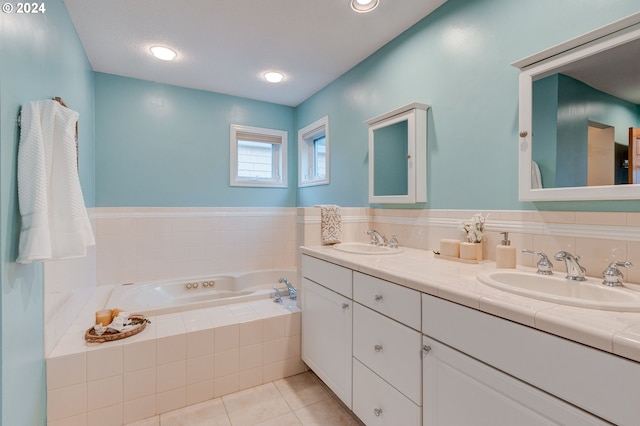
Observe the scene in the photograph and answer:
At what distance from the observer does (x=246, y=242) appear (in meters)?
3.39

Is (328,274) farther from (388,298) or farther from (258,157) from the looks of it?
(258,157)

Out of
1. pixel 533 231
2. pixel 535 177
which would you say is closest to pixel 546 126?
pixel 535 177

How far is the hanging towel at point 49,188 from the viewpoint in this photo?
114cm

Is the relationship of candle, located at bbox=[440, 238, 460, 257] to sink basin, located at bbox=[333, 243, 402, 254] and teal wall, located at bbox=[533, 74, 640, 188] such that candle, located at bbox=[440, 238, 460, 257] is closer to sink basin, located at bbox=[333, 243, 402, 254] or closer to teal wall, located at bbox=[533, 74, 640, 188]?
sink basin, located at bbox=[333, 243, 402, 254]

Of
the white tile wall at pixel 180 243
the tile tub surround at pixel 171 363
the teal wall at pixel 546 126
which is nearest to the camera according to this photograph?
the teal wall at pixel 546 126

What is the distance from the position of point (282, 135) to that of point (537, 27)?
268cm

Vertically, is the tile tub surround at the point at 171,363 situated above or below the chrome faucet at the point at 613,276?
below

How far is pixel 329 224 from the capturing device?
6.95ft

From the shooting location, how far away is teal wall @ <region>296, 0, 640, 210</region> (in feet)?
4.30

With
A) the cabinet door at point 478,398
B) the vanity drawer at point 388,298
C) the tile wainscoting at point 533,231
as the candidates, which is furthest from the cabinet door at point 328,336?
the cabinet door at point 478,398

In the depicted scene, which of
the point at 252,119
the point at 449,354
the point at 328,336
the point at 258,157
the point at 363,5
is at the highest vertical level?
the point at 363,5

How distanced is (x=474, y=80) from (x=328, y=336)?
5.51 ft

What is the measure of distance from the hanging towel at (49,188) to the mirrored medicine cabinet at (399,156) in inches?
70.3

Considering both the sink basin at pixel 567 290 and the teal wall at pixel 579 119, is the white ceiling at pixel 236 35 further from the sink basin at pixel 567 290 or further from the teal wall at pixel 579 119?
the sink basin at pixel 567 290
